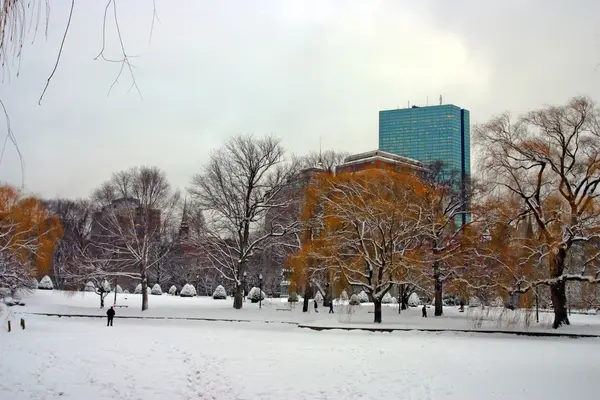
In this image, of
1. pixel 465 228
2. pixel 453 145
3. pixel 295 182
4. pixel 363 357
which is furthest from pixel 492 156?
pixel 453 145

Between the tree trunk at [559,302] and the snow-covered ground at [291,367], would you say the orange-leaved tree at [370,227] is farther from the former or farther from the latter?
the tree trunk at [559,302]

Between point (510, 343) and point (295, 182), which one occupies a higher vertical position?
point (295, 182)

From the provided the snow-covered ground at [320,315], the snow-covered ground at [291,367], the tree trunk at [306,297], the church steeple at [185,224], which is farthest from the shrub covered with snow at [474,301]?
the church steeple at [185,224]

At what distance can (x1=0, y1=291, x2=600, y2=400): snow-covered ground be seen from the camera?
1195 centimetres

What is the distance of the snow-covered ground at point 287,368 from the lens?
11.9 metres

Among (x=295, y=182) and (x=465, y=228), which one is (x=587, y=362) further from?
(x=295, y=182)

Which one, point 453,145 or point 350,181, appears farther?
point 453,145

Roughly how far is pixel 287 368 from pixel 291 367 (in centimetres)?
20

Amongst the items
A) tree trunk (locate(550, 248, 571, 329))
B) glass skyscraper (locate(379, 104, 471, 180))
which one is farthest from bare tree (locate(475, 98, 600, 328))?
glass skyscraper (locate(379, 104, 471, 180))

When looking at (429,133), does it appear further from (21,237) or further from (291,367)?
(291,367)

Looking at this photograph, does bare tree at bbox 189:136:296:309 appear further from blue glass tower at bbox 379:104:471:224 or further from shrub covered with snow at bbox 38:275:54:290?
blue glass tower at bbox 379:104:471:224

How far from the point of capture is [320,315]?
125ft

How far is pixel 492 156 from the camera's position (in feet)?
94.5

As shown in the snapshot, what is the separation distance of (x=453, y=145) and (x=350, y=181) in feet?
190
